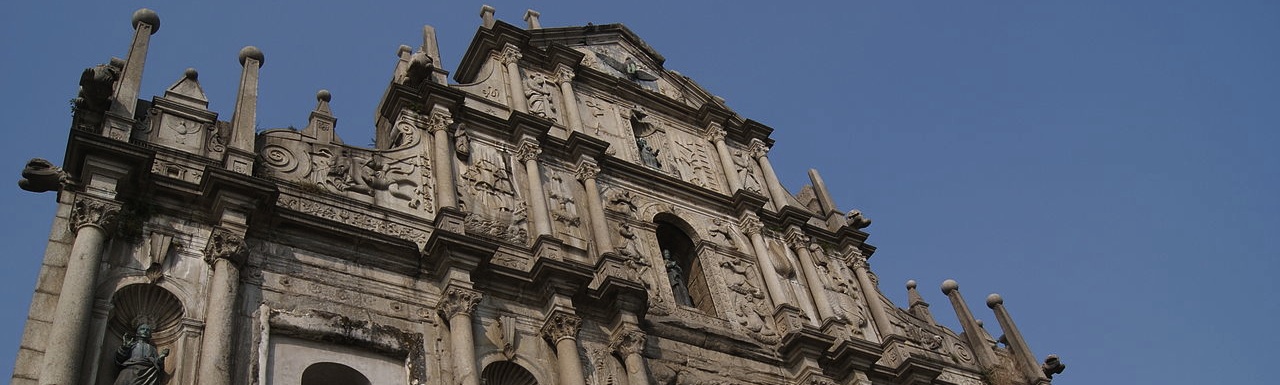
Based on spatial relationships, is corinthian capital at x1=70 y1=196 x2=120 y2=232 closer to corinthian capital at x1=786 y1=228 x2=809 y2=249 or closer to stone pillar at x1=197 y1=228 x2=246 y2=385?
stone pillar at x1=197 y1=228 x2=246 y2=385

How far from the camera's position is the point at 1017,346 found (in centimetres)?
1661

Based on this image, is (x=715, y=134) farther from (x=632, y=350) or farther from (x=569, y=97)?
(x=632, y=350)

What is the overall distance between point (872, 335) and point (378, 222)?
6.90m

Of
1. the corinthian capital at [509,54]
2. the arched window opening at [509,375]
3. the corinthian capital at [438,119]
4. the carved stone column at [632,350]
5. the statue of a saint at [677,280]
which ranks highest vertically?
the corinthian capital at [509,54]

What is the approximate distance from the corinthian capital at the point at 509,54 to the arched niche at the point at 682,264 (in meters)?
2.92

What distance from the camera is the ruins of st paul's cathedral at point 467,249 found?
916cm

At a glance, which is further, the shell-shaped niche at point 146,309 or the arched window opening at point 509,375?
the arched window opening at point 509,375

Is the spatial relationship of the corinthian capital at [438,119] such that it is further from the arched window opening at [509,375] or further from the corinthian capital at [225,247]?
the corinthian capital at [225,247]

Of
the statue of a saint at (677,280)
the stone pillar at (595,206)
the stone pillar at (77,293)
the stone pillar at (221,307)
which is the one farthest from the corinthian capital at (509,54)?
the stone pillar at (77,293)

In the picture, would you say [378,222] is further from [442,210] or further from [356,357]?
[356,357]

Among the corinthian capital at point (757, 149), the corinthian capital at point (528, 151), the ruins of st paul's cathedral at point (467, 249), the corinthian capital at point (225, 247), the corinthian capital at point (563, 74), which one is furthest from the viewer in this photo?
the corinthian capital at point (757, 149)

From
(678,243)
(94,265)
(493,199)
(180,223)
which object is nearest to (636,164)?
(678,243)

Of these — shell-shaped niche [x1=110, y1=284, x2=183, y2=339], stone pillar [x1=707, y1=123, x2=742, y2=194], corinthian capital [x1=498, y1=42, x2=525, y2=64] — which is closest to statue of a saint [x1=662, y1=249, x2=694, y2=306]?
stone pillar [x1=707, y1=123, x2=742, y2=194]

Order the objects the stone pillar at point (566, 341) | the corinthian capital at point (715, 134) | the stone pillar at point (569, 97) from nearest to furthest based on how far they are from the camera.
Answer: the stone pillar at point (566, 341)
the stone pillar at point (569, 97)
the corinthian capital at point (715, 134)
